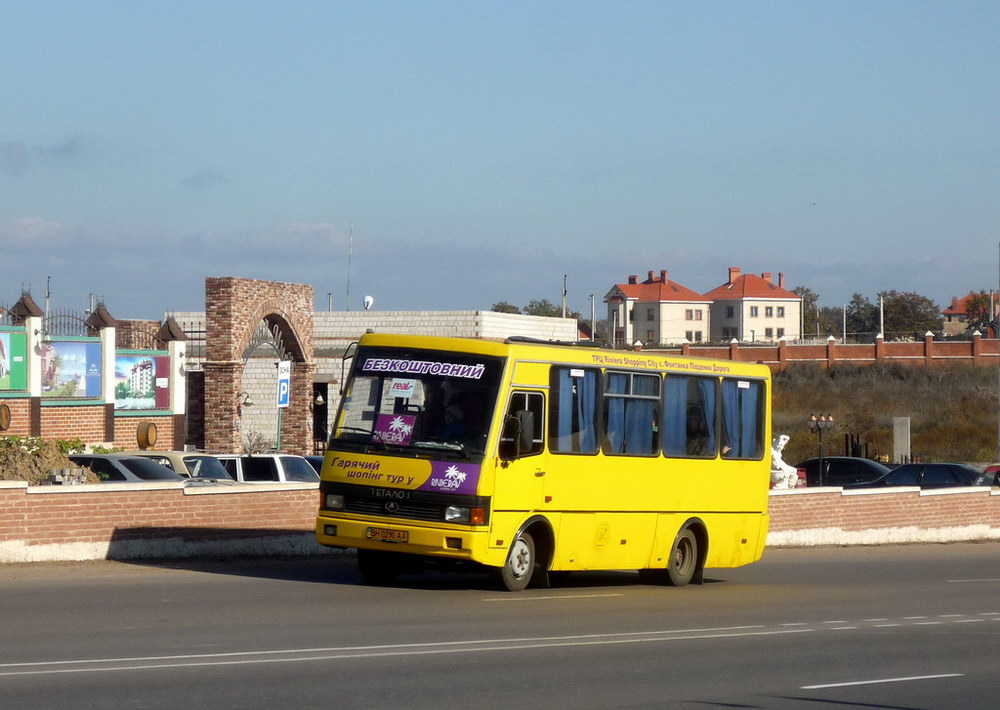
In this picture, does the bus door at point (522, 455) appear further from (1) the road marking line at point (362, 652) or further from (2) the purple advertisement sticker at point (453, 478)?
(1) the road marking line at point (362, 652)

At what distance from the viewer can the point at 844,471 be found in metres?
40.2

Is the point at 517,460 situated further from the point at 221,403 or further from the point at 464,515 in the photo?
the point at 221,403

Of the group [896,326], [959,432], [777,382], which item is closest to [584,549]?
[959,432]

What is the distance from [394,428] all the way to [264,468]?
1186 centimetres

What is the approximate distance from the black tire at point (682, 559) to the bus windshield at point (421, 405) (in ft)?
14.3

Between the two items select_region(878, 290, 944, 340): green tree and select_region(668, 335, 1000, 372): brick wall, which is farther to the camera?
select_region(878, 290, 944, 340): green tree

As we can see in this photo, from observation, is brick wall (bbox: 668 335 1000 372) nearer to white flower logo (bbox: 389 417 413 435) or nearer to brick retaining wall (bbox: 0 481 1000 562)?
brick retaining wall (bbox: 0 481 1000 562)

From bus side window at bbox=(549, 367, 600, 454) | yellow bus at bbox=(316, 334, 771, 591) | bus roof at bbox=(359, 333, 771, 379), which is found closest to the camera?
yellow bus at bbox=(316, 334, 771, 591)

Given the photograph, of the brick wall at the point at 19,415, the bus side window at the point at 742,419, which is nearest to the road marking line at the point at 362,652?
the bus side window at the point at 742,419

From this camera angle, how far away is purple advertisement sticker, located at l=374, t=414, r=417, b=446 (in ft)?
53.4

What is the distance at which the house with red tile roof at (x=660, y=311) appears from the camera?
155000mm

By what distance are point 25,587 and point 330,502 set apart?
11.4ft

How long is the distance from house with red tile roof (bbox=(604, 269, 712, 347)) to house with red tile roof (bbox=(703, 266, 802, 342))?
1.61 metres

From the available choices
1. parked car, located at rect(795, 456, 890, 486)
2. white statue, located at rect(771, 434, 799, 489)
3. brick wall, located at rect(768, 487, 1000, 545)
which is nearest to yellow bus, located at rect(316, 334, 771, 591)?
brick wall, located at rect(768, 487, 1000, 545)
